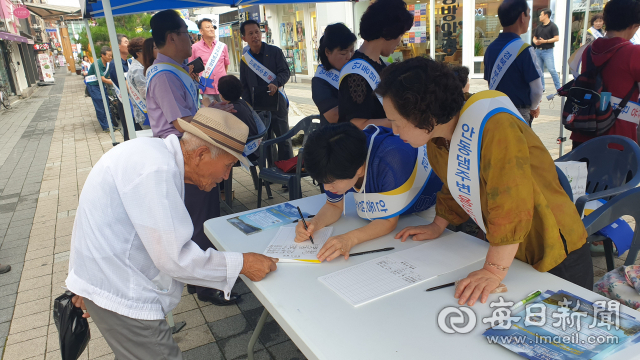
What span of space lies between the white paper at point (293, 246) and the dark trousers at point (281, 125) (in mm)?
3013

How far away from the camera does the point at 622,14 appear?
2.76 meters

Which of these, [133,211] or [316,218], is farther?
[316,218]

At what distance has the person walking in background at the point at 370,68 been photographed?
2.36 m

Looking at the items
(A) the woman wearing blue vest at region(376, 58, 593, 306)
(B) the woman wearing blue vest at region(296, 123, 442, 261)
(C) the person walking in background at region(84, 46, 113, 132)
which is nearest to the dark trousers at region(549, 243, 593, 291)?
(A) the woman wearing blue vest at region(376, 58, 593, 306)

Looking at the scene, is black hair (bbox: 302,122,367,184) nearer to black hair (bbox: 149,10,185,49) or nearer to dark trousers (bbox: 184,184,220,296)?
dark trousers (bbox: 184,184,220,296)

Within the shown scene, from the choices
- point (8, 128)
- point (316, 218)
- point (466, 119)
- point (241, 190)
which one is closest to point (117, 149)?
point (316, 218)

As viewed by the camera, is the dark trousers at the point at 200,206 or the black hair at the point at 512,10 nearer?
the dark trousers at the point at 200,206

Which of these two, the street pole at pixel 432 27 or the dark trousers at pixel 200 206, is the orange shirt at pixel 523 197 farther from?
the street pole at pixel 432 27

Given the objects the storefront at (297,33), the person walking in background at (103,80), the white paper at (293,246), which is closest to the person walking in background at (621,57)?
the white paper at (293,246)

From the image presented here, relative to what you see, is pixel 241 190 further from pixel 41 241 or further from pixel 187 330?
pixel 187 330

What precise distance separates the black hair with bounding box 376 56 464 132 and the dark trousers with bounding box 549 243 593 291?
25.7 inches

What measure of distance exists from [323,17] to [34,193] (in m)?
10.5

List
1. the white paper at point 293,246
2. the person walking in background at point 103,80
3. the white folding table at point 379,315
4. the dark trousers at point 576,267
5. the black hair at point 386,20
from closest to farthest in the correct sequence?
the white folding table at point 379,315, the dark trousers at point 576,267, the white paper at point 293,246, the black hair at point 386,20, the person walking in background at point 103,80

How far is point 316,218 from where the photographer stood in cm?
187
